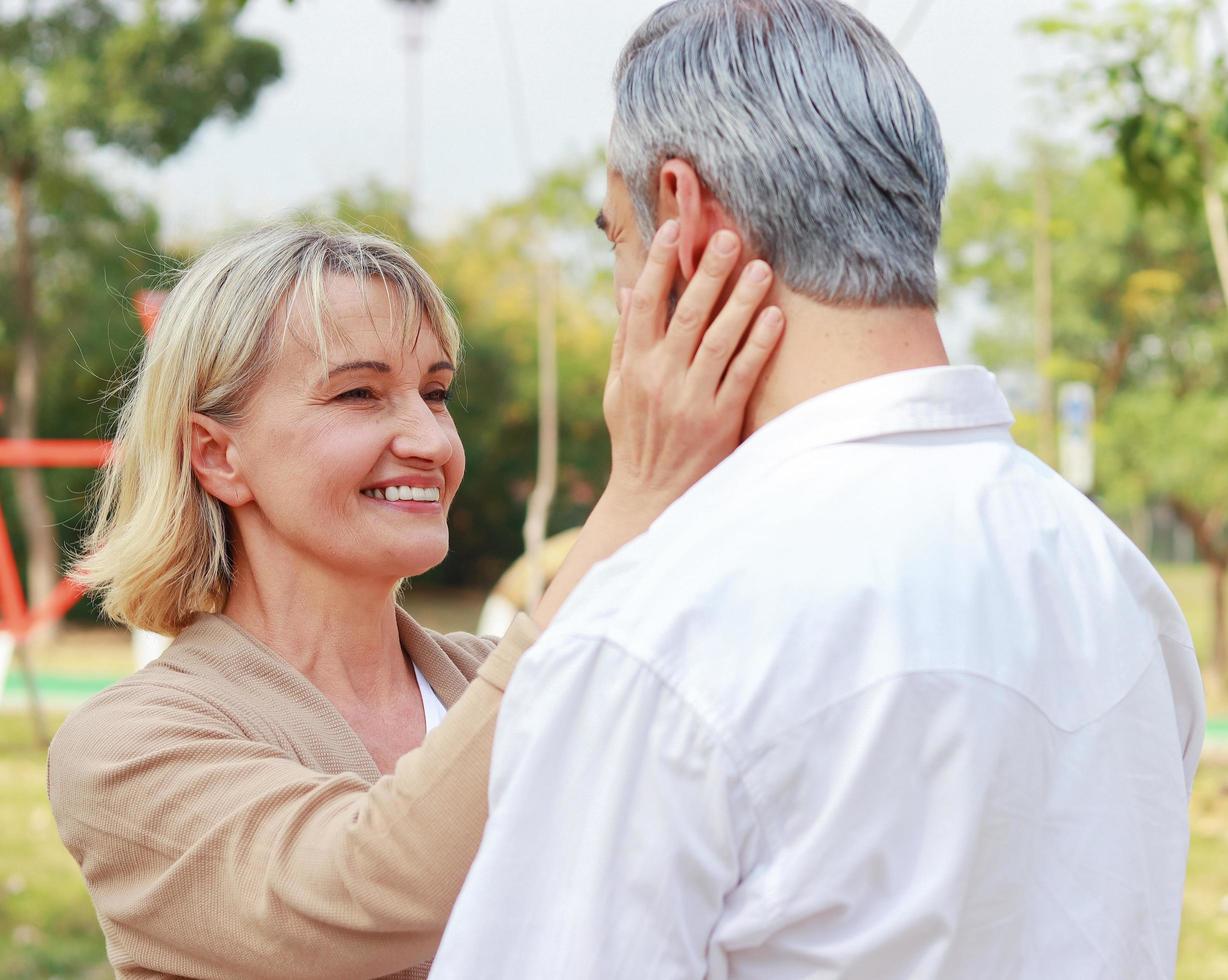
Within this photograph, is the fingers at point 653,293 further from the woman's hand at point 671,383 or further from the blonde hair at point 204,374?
Result: the blonde hair at point 204,374

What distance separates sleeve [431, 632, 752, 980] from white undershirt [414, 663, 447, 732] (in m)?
1.19

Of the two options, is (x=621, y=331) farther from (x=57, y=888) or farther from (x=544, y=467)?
(x=544, y=467)

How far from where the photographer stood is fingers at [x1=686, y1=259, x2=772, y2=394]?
1.39 m

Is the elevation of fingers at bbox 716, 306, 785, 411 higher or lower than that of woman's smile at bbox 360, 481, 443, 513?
higher

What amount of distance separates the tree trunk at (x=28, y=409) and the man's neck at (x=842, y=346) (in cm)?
1896

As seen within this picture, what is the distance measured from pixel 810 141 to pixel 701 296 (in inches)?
6.9

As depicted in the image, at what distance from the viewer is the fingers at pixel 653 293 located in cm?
144

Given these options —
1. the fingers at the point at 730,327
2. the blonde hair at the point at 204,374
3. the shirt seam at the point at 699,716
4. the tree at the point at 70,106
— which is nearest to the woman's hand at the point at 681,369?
the fingers at the point at 730,327

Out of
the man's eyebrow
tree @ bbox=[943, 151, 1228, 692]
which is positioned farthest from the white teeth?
tree @ bbox=[943, 151, 1228, 692]

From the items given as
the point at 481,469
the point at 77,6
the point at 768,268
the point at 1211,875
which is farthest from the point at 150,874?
the point at 481,469

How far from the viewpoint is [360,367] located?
89.7 inches

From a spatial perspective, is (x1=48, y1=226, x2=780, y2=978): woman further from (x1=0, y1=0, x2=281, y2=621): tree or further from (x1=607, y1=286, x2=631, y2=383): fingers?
(x1=0, y1=0, x2=281, y2=621): tree

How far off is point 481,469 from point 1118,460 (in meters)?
11.3

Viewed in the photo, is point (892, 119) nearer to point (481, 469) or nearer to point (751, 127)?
point (751, 127)
